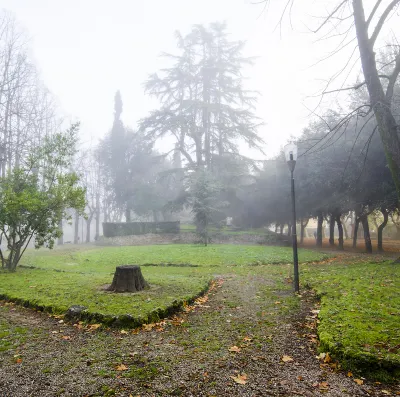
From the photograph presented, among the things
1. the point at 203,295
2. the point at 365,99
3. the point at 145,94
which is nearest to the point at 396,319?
the point at 203,295

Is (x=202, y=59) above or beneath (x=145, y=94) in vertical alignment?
above

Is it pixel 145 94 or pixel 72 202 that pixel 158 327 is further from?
pixel 145 94

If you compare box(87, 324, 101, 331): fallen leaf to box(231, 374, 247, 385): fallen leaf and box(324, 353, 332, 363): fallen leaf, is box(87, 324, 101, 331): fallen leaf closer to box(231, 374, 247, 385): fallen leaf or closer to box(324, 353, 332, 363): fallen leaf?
box(231, 374, 247, 385): fallen leaf

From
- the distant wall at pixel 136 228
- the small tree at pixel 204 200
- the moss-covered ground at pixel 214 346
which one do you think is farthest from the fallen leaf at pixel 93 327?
the distant wall at pixel 136 228

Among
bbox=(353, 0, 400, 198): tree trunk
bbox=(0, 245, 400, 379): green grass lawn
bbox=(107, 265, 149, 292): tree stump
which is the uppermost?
bbox=(353, 0, 400, 198): tree trunk

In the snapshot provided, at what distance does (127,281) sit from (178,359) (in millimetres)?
3460

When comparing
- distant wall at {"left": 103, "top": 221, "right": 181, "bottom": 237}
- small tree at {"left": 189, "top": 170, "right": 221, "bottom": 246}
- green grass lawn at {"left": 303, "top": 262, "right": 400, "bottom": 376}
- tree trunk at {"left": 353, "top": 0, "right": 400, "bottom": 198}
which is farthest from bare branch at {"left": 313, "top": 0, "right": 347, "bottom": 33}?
distant wall at {"left": 103, "top": 221, "right": 181, "bottom": 237}

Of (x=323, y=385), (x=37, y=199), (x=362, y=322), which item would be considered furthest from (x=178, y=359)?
(x=37, y=199)

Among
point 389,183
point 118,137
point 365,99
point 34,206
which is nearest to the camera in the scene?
point 34,206

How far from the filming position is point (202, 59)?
31.5 m

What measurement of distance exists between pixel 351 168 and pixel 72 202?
1346 cm

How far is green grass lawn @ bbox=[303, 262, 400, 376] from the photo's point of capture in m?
3.35

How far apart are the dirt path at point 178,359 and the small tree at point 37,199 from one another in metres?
5.31

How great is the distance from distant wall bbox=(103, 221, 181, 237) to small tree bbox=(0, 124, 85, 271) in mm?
19612
